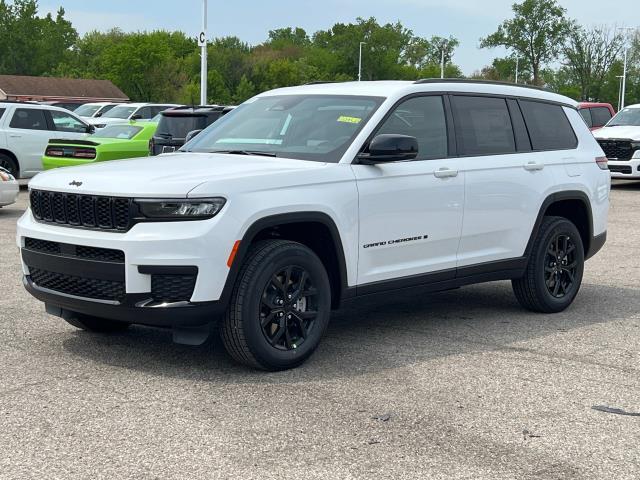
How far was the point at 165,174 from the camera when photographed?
586 cm

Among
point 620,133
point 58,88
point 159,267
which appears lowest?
point 159,267

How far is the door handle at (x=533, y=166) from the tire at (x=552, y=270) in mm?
456

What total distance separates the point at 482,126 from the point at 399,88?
0.90 meters

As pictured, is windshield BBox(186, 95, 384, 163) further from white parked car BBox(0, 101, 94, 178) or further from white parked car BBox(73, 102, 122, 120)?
white parked car BBox(73, 102, 122, 120)

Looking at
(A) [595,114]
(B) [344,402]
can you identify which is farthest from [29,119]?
(B) [344,402]

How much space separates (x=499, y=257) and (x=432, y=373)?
1.78 meters

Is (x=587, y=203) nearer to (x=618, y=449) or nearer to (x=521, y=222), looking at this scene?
(x=521, y=222)

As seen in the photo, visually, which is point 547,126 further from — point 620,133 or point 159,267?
point 620,133

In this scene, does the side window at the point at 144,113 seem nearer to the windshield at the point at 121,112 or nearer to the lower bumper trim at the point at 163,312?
the windshield at the point at 121,112

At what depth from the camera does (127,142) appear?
57.9ft

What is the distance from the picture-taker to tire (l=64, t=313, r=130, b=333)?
6.75 m

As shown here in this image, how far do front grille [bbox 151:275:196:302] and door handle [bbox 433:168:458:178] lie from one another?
212cm

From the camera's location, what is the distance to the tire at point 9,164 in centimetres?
1916

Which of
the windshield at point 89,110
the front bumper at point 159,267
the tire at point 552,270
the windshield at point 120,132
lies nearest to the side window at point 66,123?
the windshield at point 120,132
